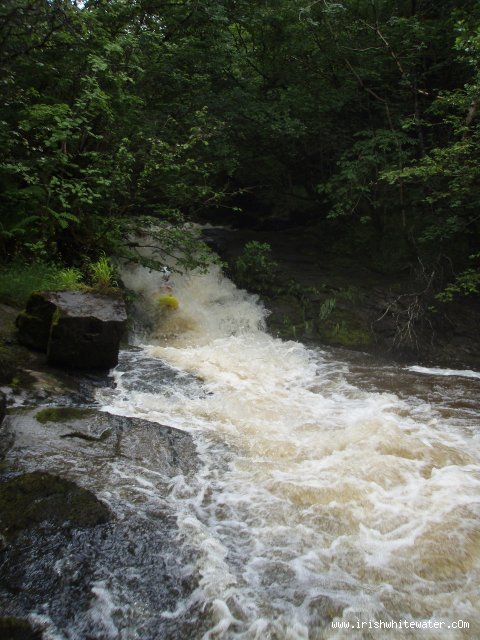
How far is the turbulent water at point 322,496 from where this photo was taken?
3.05 m

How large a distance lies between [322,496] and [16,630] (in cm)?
251

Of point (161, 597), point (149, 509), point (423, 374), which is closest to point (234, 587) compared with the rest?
point (161, 597)

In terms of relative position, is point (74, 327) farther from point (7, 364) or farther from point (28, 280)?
point (28, 280)

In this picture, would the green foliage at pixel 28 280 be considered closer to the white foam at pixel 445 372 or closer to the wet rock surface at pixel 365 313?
the wet rock surface at pixel 365 313

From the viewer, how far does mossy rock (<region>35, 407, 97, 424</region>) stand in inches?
194

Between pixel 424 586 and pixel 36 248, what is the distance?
7.19 metres

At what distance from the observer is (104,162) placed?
27.9 ft

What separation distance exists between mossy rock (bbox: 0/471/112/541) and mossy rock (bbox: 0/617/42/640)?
2.20 feet

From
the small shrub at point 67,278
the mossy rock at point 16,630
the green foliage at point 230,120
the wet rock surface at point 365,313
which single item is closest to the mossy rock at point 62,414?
the mossy rock at point 16,630

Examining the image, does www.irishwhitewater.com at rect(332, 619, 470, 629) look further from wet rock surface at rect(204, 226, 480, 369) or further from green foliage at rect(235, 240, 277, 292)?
green foliage at rect(235, 240, 277, 292)

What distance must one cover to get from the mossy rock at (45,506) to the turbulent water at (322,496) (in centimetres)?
71

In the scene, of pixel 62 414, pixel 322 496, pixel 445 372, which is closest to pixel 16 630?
pixel 322 496

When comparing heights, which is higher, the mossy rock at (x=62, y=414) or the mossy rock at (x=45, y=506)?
the mossy rock at (x=62, y=414)

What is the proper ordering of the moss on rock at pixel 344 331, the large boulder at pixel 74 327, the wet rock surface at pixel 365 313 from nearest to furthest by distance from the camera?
the large boulder at pixel 74 327
the wet rock surface at pixel 365 313
the moss on rock at pixel 344 331
